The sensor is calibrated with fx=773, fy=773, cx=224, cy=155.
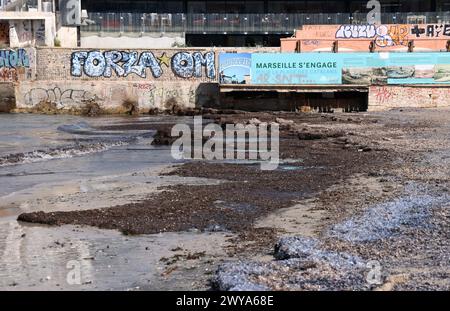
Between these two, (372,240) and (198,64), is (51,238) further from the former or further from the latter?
(198,64)

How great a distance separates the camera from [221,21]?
67.2 meters

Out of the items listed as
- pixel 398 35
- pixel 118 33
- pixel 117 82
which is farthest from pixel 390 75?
pixel 118 33

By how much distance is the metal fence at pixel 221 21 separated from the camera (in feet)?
219

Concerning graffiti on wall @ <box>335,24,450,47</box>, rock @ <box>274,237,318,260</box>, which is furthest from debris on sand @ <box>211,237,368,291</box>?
graffiti on wall @ <box>335,24,450,47</box>

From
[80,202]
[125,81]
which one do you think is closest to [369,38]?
[125,81]

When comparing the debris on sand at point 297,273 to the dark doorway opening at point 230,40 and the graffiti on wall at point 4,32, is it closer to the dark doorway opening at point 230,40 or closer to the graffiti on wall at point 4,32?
the graffiti on wall at point 4,32

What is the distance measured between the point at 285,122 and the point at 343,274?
27886 millimetres

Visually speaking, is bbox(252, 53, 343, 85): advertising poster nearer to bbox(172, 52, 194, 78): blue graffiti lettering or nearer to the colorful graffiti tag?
bbox(172, 52, 194, 78): blue graffiti lettering

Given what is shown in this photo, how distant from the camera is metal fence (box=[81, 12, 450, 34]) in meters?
66.8

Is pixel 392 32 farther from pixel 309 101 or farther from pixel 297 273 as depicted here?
pixel 297 273

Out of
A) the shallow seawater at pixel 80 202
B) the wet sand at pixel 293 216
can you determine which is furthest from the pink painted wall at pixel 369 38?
the wet sand at pixel 293 216

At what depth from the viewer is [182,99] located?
47.6 m

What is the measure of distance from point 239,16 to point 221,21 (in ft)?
5.40

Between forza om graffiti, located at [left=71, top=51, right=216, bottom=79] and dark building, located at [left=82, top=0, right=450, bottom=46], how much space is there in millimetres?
18801
